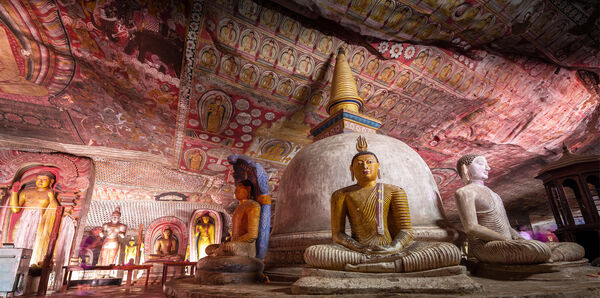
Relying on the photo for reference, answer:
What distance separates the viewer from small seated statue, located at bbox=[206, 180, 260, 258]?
264 cm

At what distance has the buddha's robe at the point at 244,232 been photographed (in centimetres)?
264

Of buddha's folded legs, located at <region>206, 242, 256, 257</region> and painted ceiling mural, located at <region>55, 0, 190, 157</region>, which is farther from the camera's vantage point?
painted ceiling mural, located at <region>55, 0, 190, 157</region>

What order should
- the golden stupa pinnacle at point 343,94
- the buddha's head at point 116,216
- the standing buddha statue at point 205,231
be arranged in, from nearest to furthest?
1. the golden stupa pinnacle at point 343,94
2. the standing buddha statue at point 205,231
3. the buddha's head at point 116,216

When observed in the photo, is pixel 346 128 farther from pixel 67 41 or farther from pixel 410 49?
pixel 67 41

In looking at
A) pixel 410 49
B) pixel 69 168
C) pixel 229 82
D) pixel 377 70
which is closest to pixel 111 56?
pixel 229 82

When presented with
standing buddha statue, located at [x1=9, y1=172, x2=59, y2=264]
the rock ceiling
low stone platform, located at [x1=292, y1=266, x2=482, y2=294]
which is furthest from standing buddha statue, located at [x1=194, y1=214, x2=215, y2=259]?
low stone platform, located at [x1=292, y1=266, x2=482, y2=294]

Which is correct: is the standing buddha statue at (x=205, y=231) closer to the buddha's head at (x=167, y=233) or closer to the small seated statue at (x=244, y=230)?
the buddha's head at (x=167, y=233)

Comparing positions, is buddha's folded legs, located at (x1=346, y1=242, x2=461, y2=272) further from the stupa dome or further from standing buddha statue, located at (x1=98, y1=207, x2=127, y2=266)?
standing buddha statue, located at (x1=98, y1=207, x2=127, y2=266)

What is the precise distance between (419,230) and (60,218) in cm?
640

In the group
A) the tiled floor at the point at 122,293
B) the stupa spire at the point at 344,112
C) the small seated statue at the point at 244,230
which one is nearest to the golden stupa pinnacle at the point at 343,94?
the stupa spire at the point at 344,112

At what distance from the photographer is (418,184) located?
282cm

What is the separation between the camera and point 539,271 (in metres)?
2.06

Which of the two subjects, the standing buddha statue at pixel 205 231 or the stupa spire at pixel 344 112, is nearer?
the stupa spire at pixel 344 112

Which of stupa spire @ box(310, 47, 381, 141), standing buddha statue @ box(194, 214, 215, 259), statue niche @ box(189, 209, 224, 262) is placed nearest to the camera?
stupa spire @ box(310, 47, 381, 141)
